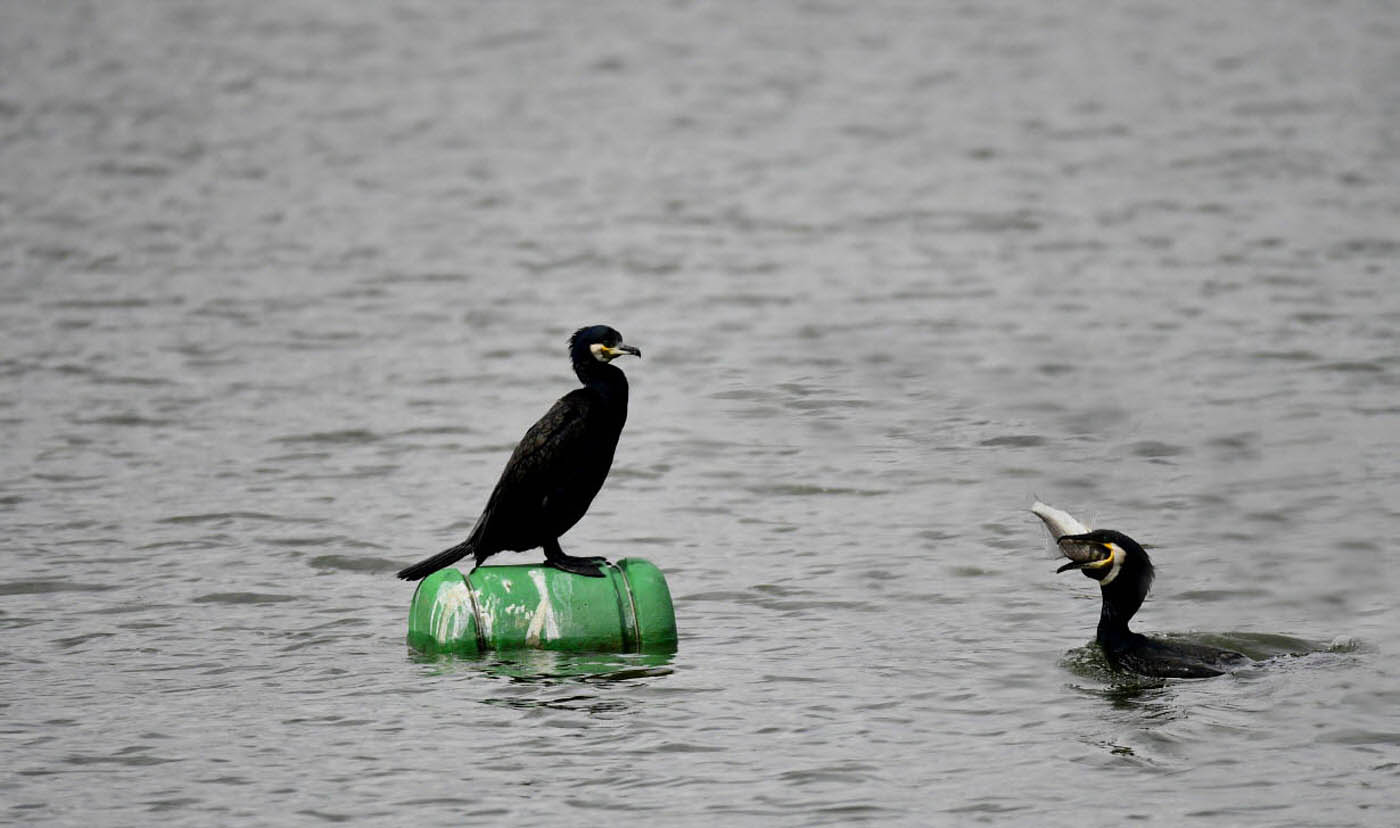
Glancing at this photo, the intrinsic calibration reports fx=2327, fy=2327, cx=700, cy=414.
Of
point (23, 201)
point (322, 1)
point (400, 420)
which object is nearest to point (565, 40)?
point (322, 1)

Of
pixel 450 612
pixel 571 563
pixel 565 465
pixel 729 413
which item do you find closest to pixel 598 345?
pixel 565 465

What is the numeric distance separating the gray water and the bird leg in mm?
448

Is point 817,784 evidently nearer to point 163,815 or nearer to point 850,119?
point 163,815

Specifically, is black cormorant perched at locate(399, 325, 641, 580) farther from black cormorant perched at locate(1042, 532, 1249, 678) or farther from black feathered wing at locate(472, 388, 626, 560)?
black cormorant perched at locate(1042, 532, 1249, 678)

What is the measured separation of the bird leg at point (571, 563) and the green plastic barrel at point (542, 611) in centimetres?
4

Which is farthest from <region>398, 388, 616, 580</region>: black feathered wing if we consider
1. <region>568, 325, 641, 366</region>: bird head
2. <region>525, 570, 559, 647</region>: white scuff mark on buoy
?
<region>525, 570, 559, 647</region>: white scuff mark on buoy

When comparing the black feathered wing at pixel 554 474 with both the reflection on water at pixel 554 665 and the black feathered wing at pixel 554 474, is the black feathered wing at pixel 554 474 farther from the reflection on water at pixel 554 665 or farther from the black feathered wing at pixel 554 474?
the reflection on water at pixel 554 665

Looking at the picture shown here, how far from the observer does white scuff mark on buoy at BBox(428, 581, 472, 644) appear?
1148cm

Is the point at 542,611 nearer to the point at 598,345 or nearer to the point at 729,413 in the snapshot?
the point at 598,345

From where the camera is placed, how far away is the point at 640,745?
1037 cm

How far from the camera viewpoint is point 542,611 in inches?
452

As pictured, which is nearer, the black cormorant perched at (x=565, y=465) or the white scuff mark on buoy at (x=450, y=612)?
the white scuff mark on buoy at (x=450, y=612)

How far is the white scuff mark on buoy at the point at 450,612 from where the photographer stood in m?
11.5

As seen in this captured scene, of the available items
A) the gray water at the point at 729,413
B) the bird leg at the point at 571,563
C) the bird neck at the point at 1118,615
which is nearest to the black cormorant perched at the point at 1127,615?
the bird neck at the point at 1118,615
